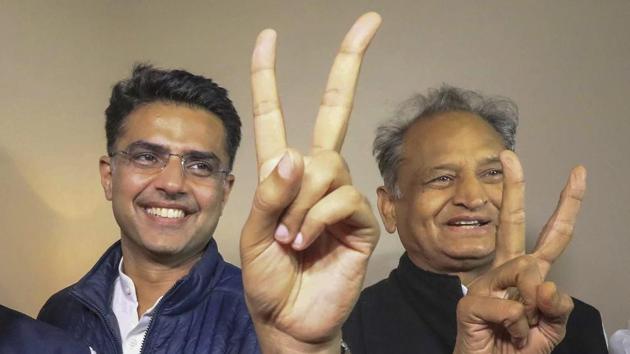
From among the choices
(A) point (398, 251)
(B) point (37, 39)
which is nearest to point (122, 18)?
(B) point (37, 39)

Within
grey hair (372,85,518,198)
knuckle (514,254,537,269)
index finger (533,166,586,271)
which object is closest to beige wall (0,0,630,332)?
grey hair (372,85,518,198)

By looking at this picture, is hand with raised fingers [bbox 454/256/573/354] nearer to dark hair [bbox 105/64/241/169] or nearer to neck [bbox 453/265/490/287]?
neck [bbox 453/265/490/287]

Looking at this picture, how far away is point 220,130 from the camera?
1438 millimetres

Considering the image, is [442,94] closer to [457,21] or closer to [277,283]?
[457,21]

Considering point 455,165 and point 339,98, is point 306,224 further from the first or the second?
point 455,165

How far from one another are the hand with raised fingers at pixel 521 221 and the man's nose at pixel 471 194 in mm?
335

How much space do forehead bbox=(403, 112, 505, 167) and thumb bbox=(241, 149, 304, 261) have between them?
0.76m

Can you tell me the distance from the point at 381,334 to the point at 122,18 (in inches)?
57.2

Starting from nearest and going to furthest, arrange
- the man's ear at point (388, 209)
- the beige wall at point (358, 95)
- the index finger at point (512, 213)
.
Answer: the index finger at point (512, 213), the man's ear at point (388, 209), the beige wall at point (358, 95)

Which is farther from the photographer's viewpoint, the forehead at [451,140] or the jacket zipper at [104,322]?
the forehead at [451,140]

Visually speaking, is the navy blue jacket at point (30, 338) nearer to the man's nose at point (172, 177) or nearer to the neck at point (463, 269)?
the man's nose at point (172, 177)

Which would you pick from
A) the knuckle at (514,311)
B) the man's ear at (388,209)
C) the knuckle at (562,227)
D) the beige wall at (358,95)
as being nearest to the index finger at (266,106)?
the knuckle at (514,311)

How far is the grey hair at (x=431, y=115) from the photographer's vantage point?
155cm

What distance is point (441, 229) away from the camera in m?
1.42
